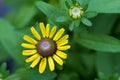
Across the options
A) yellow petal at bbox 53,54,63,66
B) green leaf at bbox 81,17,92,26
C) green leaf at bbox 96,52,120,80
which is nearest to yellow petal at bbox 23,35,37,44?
yellow petal at bbox 53,54,63,66

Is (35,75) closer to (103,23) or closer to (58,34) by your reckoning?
(58,34)

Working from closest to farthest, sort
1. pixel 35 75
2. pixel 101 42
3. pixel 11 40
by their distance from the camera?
pixel 35 75, pixel 101 42, pixel 11 40

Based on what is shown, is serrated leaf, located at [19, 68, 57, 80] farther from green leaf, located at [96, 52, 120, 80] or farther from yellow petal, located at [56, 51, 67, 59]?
green leaf, located at [96, 52, 120, 80]

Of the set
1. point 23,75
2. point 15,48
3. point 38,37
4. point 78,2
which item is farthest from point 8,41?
point 78,2

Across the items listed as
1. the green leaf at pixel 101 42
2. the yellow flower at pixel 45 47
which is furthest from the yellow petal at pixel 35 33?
the green leaf at pixel 101 42

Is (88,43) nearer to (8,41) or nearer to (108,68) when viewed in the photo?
(108,68)

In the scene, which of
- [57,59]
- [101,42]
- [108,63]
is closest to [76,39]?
[101,42]

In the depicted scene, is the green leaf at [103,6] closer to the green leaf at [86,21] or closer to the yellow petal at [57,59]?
the green leaf at [86,21]
